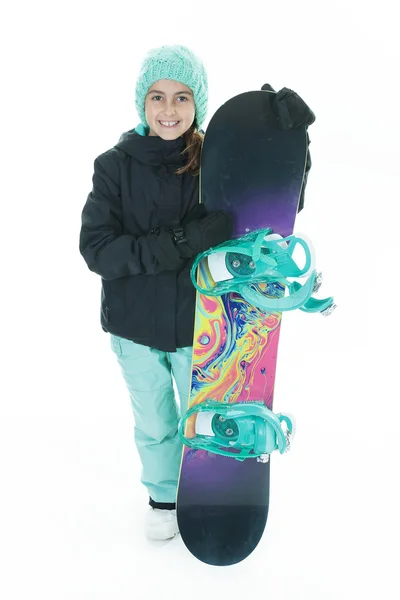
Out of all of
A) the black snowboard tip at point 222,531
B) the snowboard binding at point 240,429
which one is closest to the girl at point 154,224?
the snowboard binding at point 240,429

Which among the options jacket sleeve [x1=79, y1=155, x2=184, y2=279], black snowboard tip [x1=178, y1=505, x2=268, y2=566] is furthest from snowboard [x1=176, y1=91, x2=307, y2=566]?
jacket sleeve [x1=79, y1=155, x2=184, y2=279]

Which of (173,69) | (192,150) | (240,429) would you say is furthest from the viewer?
(240,429)

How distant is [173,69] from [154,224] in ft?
1.23

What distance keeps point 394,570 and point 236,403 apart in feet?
2.10

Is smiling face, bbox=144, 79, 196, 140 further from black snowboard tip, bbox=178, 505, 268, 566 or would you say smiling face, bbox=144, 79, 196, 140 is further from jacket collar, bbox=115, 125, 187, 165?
black snowboard tip, bbox=178, 505, 268, 566

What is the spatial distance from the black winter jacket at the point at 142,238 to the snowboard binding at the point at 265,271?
0.09 meters

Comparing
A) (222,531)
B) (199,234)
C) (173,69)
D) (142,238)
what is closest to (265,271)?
(199,234)

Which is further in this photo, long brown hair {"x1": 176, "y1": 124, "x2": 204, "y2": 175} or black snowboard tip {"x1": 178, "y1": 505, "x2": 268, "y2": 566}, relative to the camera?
black snowboard tip {"x1": 178, "y1": 505, "x2": 268, "y2": 566}

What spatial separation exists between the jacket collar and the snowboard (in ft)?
0.23

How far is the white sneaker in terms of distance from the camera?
200 cm

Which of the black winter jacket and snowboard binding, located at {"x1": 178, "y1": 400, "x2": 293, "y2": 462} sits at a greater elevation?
the black winter jacket

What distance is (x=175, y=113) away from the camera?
1646 mm

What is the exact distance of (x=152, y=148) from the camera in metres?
1.69

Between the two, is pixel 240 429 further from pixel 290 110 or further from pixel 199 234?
pixel 290 110
